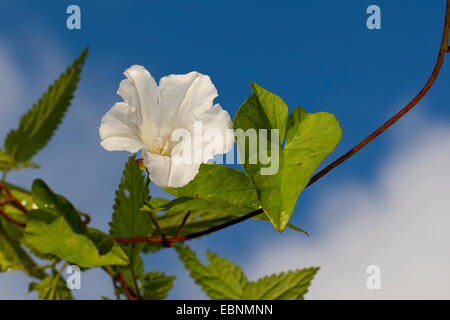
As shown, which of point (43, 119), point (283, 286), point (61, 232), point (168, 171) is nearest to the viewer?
point (168, 171)

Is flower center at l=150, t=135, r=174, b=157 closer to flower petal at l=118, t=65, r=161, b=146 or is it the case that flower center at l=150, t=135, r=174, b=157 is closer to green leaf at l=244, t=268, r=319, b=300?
flower petal at l=118, t=65, r=161, b=146

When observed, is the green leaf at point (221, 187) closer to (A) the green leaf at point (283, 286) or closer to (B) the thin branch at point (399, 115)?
(B) the thin branch at point (399, 115)

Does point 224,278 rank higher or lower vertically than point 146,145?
lower

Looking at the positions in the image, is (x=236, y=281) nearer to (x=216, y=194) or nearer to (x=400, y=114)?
(x=216, y=194)

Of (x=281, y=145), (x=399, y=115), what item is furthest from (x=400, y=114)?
(x=281, y=145)
